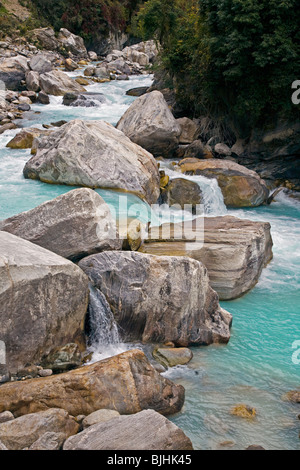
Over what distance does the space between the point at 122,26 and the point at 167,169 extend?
36420 millimetres

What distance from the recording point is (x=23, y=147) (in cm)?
1780

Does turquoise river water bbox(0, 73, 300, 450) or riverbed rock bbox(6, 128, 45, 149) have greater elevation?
riverbed rock bbox(6, 128, 45, 149)

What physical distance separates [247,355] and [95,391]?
133 inches

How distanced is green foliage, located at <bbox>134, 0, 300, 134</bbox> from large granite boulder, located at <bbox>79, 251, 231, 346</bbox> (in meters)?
10.8

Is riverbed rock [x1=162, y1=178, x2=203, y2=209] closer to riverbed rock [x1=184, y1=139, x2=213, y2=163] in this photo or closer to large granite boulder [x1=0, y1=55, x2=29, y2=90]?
riverbed rock [x1=184, y1=139, x2=213, y2=163]

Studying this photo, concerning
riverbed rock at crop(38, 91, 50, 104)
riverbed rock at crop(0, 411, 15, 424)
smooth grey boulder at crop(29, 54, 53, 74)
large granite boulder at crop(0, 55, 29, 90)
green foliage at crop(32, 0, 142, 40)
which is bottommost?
riverbed rock at crop(0, 411, 15, 424)

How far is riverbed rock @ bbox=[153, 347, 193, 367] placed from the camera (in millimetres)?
8064

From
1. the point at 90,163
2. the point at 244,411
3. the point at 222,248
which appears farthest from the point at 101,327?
the point at 90,163

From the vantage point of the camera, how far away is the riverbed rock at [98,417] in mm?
5902

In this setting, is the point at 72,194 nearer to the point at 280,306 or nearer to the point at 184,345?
the point at 184,345

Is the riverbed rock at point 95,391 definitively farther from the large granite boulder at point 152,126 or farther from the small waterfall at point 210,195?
the large granite boulder at point 152,126

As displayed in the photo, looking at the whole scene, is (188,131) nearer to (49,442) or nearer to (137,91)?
(137,91)

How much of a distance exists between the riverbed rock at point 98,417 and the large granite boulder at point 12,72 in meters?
24.4

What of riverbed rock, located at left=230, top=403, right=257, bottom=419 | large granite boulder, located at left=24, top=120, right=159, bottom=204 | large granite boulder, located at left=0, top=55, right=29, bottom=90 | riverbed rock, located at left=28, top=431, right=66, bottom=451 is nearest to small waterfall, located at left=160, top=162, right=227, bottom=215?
large granite boulder, located at left=24, top=120, right=159, bottom=204
